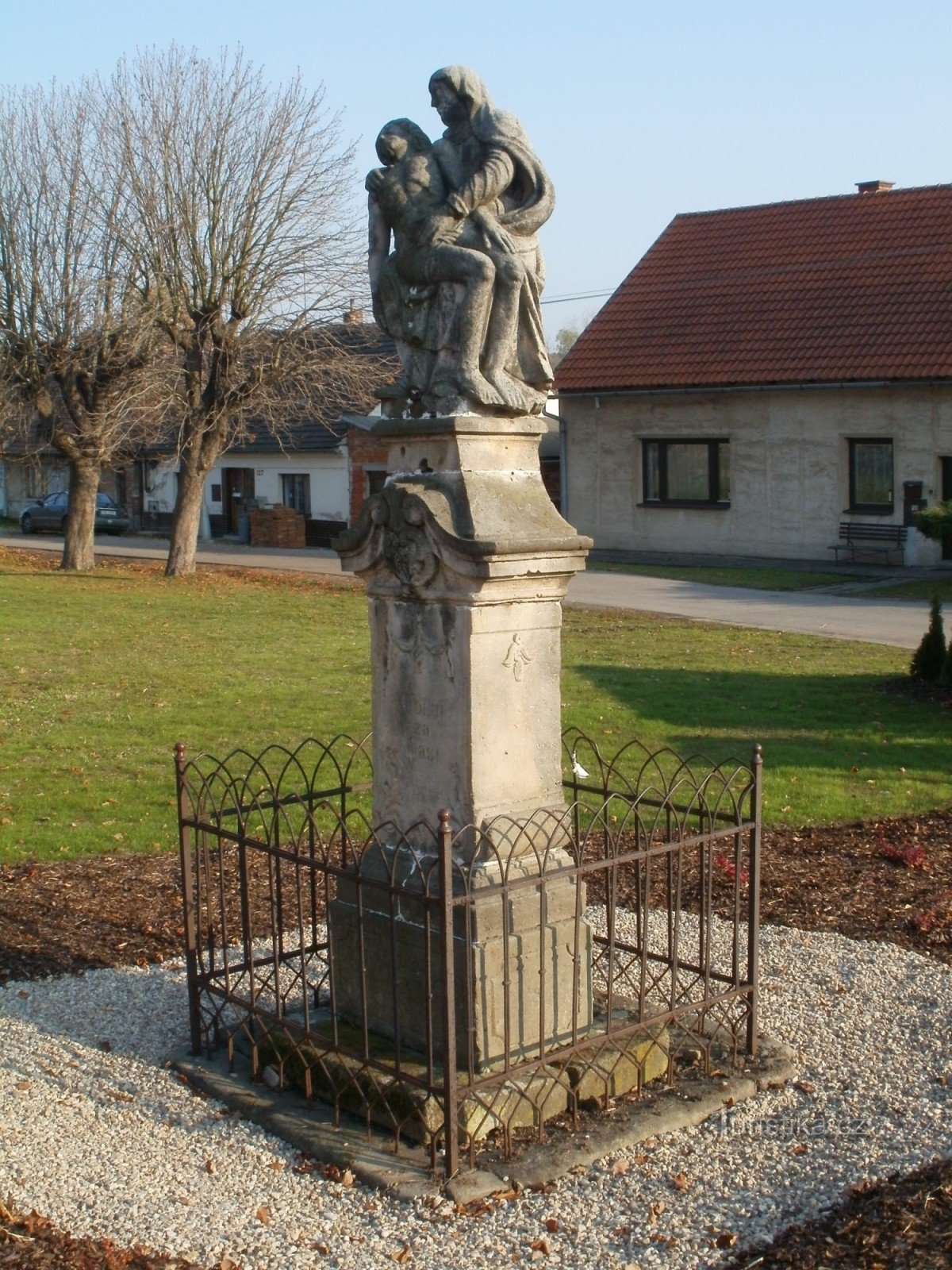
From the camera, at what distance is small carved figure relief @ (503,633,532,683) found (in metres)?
5.50

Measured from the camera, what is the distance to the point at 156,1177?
16.2ft

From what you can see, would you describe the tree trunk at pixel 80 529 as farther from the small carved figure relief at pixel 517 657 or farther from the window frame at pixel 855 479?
the small carved figure relief at pixel 517 657

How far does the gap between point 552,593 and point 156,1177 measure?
2.59 m

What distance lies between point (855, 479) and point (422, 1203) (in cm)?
2535

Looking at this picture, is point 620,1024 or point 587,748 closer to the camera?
point 620,1024

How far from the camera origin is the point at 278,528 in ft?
117

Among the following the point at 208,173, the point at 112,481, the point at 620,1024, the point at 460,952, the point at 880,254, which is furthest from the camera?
the point at 112,481

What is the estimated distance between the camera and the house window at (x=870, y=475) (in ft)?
91.1

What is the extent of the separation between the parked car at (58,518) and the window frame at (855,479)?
76.4ft

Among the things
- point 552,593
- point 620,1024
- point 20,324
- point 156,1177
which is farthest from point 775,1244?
point 20,324

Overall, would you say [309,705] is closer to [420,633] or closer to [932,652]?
[932,652]

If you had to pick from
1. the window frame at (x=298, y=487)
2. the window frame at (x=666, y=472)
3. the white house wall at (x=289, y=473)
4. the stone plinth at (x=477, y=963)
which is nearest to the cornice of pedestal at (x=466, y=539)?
the stone plinth at (x=477, y=963)

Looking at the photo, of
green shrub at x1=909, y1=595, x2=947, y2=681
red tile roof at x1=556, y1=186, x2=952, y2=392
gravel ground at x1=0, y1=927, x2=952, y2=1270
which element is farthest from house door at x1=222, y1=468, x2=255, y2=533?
gravel ground at x1=0, y1=927, x2=952, y2=1270

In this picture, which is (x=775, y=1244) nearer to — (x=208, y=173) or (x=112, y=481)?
(x=208, y=173)
